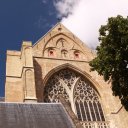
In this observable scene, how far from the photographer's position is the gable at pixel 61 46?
2151 centimetres

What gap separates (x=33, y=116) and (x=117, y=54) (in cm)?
515

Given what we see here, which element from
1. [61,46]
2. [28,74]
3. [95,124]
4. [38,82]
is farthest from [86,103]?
[61,46]

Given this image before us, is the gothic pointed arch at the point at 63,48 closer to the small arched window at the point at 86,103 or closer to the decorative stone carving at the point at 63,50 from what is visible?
the decorative stone carving at the point at 63,50

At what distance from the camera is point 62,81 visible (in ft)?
66.6

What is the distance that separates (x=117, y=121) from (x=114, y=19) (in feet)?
26.3

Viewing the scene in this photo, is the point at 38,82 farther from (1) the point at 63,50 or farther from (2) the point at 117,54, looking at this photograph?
(2) the point at 117,54

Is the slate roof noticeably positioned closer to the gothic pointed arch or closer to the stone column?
the stone column

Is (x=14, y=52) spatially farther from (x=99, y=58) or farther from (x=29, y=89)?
Answer: (x=99, y=58)

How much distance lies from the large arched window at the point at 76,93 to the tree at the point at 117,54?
5.62m

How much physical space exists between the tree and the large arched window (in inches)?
221

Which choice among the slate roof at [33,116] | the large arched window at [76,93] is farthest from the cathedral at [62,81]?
the slate roof at [33,116]

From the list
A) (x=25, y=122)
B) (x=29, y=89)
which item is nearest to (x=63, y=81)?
(x=29, y=89)

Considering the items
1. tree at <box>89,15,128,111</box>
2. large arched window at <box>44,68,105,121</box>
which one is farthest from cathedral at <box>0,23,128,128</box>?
tree at <box>89,15,128,111</box>

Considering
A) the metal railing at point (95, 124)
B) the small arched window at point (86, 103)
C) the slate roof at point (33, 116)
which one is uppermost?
the small arched window at point (86, 103)
